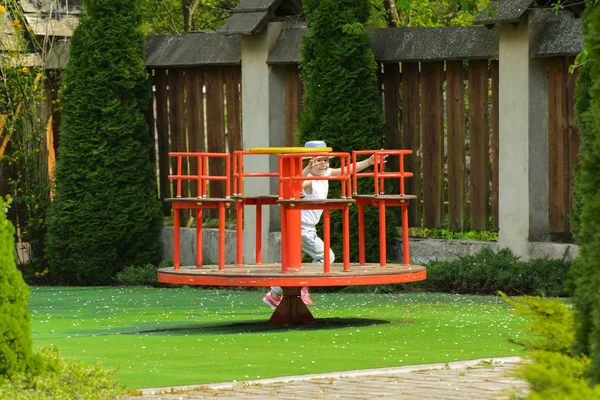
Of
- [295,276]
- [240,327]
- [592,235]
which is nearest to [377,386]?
[592,235]

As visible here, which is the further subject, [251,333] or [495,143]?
[495,143]

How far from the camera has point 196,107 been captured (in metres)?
18.3

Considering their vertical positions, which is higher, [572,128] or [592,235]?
[572,128]

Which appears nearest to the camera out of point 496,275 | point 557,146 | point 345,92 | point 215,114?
point 496,275

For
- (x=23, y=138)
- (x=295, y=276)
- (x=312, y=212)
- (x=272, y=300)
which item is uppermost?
(x=23, y=138)

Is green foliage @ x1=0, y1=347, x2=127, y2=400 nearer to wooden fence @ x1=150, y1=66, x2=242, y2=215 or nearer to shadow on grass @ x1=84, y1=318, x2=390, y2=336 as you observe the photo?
shadow on grass @ x1=84, y1=318, x2=390, y2=336

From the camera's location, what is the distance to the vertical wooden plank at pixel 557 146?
1465 centimetres

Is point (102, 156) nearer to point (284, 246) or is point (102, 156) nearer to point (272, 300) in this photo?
point (272, 300)

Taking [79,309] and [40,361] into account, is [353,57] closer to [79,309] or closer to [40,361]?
[79,309]

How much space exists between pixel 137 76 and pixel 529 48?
5.88m

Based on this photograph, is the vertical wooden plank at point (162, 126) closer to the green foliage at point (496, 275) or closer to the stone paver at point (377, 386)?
the green foliage at point (496, 275)

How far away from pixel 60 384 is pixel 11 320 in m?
0.55

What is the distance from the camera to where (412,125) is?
1614 centimetres

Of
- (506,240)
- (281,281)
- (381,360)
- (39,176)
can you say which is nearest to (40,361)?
(381,360)
